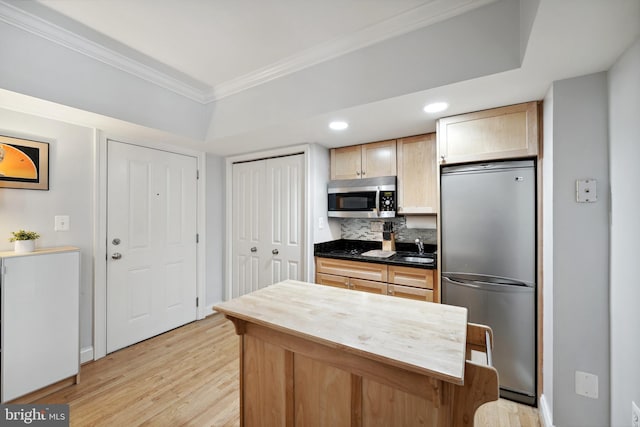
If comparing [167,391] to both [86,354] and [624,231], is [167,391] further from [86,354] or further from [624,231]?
[624,231]

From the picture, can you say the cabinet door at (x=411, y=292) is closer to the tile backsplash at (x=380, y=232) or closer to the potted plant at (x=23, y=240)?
the tile backsplash at (x=380, y=232)

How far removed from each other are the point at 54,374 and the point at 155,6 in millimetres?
2691

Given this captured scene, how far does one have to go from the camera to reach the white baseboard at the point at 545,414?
1.60 m

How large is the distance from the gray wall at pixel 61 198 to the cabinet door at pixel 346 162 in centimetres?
243

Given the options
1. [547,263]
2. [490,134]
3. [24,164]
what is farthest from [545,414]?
[24,164]

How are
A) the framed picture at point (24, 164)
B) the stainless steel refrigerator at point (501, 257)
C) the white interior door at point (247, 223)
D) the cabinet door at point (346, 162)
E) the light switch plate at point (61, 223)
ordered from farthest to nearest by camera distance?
the white interior door at point (247, 223) → the cabinet door at point (346, 162) → the light switch plate at point (61, 223) → the framed picture at point (24, 164) → the stainless steel refrigerator at point (501, 257)

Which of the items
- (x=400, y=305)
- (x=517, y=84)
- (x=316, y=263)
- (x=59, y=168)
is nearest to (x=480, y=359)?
(x=400, y=305)

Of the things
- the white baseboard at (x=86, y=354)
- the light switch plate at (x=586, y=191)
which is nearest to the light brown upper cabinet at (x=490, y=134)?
the light switch plate at (x=586, y=191)

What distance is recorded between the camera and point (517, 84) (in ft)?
5.23

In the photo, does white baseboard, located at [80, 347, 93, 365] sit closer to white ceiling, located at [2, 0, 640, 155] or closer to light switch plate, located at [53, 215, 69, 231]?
light switch plate, located at [53, 215, 69, 231]

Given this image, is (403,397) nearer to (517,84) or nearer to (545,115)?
(517,84)

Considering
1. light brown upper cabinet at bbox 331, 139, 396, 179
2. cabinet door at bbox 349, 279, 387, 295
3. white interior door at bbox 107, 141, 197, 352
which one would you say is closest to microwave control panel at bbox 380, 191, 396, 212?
light brown upper cabinet at bbox 331, 139, 396, 179

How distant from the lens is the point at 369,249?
10.5ft

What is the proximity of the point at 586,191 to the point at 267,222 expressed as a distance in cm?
288
